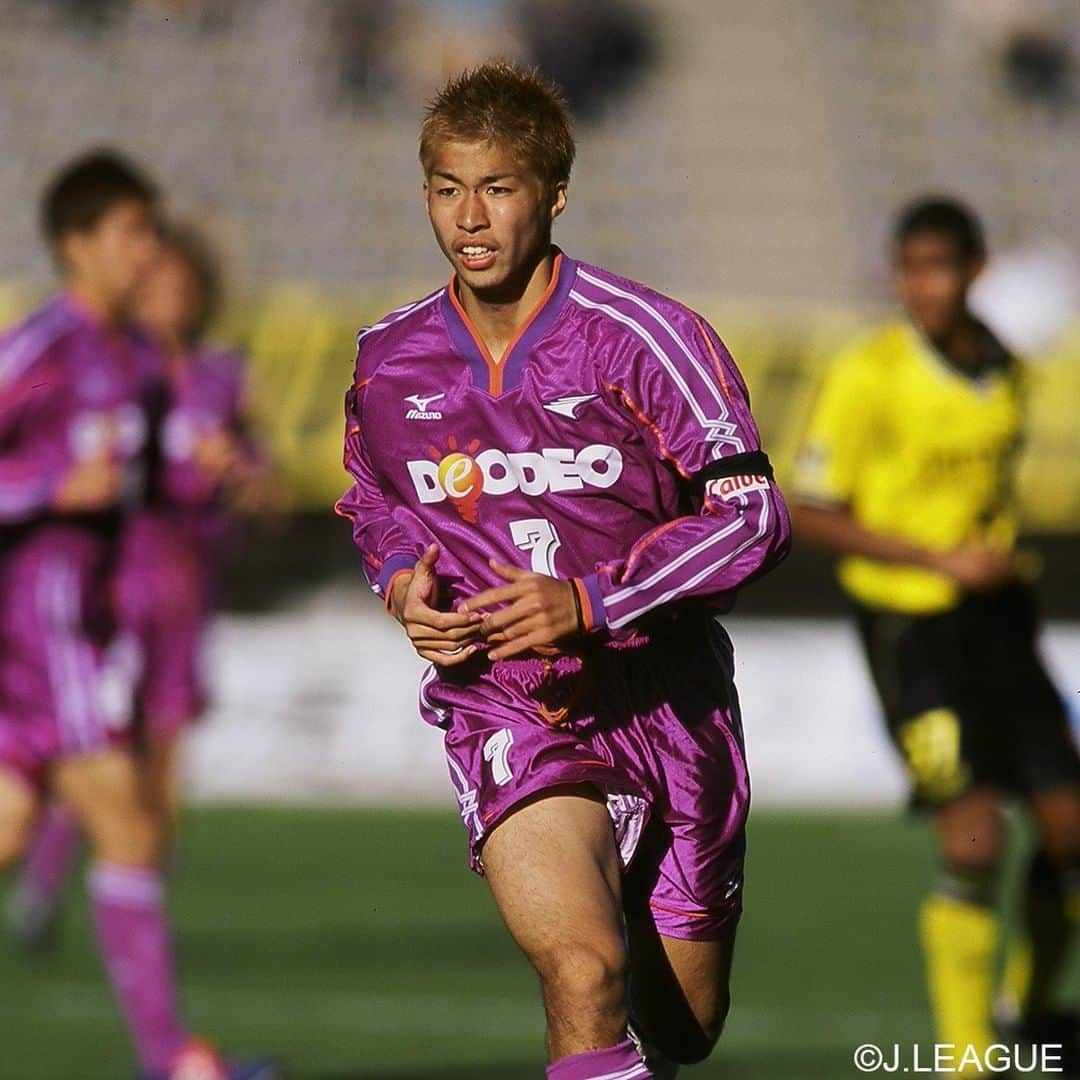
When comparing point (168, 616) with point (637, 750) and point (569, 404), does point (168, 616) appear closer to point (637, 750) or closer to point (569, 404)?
point (637, 750)

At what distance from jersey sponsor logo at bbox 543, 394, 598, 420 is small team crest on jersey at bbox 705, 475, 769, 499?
0.26 m

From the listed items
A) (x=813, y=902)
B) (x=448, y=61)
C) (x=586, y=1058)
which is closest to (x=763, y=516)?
(x=586, y=1058)

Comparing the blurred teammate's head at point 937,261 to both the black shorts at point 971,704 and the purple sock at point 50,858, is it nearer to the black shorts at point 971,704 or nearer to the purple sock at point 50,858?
the black shorts at point 971,704

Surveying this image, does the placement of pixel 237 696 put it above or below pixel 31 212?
below

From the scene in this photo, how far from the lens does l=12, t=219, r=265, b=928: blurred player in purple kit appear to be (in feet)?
29.9

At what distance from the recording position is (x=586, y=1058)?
3965 mm

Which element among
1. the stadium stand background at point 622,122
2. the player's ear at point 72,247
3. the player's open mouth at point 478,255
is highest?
the stadium stand background at point 622,122

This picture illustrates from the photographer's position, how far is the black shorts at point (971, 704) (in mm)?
6719

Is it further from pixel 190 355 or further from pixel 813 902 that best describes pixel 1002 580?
pixel 190 355

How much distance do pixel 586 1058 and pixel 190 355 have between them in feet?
20.4

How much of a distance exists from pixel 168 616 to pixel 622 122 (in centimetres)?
1050

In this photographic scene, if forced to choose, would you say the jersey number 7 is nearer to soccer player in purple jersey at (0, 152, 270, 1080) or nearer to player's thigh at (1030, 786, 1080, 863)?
soccer player in purple jersey at (0, 152, 270, 1080)

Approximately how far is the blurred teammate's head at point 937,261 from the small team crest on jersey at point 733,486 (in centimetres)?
294

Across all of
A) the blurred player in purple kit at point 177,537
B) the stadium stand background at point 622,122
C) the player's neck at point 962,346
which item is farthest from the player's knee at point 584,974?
the stadium stand background at point 622,122
